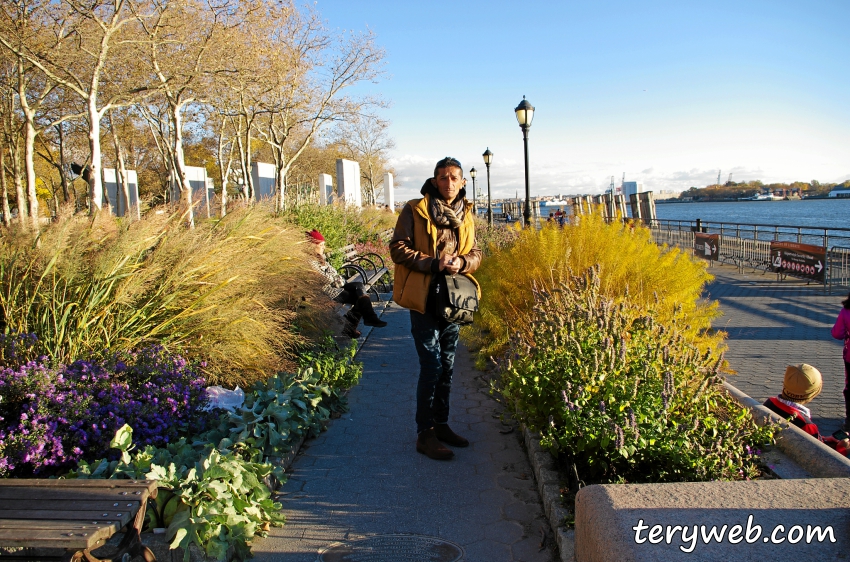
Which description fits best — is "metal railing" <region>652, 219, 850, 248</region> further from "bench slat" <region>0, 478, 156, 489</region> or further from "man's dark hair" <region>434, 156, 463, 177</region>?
"bench slat" <region>0, 478, 156, 489</region>

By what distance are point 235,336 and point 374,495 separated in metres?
1.59

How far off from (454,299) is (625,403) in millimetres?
1258

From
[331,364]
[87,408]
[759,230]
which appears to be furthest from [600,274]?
[759,230]

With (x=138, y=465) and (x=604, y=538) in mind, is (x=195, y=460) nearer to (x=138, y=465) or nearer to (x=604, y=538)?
(x=138, y=465)

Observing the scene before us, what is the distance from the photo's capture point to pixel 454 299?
380 centimetres

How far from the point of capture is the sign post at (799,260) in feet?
43.3

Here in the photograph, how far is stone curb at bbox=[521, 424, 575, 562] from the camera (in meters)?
2.76

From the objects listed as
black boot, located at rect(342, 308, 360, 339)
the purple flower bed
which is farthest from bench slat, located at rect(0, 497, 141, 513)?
black boot, located at rect(342, 308, 360, 339)

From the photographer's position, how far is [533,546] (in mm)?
2963

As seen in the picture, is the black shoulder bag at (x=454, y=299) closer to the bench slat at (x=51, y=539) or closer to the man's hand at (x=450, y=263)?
the man's hand at (x=450, y=263)

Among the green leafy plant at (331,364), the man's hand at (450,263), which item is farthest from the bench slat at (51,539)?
the green leafy plant at (331,364)

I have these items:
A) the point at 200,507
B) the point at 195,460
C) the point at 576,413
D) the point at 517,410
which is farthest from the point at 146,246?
the point at 576,413

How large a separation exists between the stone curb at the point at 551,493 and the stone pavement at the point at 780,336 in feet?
9.63

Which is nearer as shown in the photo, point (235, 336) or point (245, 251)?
point (235, 336)
